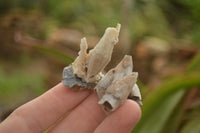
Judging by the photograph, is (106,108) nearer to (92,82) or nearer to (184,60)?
(92,82)

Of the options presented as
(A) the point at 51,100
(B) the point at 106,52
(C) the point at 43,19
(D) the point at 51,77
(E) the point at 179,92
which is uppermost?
(B) the point at 106,52

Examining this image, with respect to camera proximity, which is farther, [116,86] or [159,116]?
Answer: [159,116]

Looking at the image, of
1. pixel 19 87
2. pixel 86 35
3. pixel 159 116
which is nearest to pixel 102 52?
pixel 159 116

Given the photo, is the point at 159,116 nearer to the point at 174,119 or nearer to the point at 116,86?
the point at 174,119

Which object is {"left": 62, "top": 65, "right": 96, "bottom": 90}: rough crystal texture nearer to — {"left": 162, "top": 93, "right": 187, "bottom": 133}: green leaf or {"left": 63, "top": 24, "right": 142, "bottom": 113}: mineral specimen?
{"left": 63, "top": 24, "right": 142, "bottom": 113}: mineral specimen

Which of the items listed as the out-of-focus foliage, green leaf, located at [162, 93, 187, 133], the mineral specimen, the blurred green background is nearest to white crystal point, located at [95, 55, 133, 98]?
the mineral specimen

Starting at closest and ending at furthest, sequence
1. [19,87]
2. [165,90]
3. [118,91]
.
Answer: [118,91] → [165,90] → [19,87]

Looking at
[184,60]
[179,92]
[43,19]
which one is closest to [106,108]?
[179,92]
